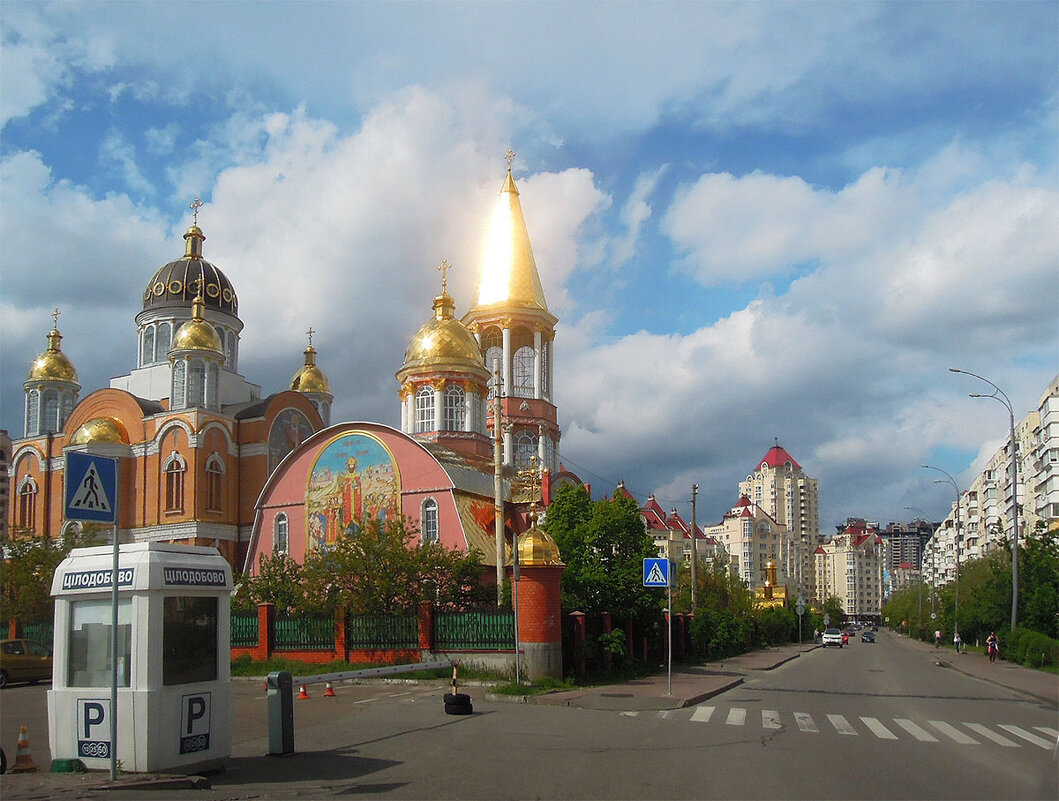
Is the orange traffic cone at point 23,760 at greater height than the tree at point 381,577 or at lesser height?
lesser

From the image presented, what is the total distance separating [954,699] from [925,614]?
79739 millimetres

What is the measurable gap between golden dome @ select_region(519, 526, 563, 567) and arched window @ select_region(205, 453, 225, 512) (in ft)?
90.6

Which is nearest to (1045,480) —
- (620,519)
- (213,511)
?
(620,519)

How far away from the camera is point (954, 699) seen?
73.6 ft

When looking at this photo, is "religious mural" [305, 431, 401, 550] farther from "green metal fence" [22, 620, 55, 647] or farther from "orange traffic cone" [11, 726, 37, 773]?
"orange traffic cone" [11, 726, 37, 773]

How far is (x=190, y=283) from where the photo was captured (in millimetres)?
54938

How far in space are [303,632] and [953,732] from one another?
17.8m

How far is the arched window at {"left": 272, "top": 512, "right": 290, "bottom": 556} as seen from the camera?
40125 millimetres

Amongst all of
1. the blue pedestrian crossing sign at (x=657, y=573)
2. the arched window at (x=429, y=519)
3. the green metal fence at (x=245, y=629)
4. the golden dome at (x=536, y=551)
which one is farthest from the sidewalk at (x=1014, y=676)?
the green metal fence at (x=245, y=629)

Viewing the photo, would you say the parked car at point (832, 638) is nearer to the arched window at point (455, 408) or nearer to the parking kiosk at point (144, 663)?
the arched window at point (455, 408)

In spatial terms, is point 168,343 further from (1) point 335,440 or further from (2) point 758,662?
(2) point 758,662

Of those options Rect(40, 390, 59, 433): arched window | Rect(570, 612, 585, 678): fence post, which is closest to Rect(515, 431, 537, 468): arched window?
Rect(40, 390, 59, 433): arched window

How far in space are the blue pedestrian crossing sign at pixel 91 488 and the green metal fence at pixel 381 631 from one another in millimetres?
15789

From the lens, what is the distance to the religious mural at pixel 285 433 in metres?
49.4
